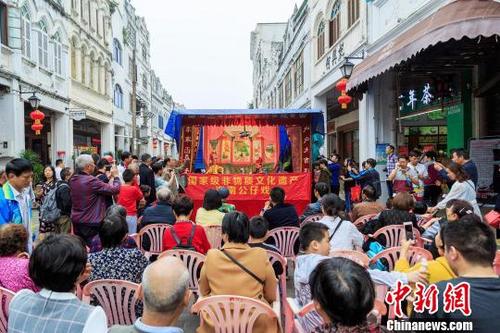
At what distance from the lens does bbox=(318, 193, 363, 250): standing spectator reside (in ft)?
14.7

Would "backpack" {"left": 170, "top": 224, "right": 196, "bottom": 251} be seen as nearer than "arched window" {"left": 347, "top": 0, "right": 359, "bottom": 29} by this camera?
Yes

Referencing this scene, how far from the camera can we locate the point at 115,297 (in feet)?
10.6

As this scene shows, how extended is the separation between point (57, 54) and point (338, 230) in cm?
1773

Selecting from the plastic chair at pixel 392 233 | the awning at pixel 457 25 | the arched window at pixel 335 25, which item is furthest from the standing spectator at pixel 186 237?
the arched window at pixel 335 25

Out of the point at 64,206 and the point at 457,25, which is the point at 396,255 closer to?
the point at 457,25

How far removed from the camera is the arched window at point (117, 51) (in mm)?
28578

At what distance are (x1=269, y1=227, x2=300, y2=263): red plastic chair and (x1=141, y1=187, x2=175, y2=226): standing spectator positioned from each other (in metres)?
1.41

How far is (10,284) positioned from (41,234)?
313cm

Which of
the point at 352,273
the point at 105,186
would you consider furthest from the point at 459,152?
the point at 352,273

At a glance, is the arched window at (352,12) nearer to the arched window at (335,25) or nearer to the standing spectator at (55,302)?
the arched window at (335,25)

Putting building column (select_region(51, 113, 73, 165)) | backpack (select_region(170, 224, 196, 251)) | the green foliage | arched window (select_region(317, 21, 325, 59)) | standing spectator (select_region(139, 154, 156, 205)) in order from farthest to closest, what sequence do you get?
building column (select_region(51, 113, 73, 165)), arched window (select_region(317, 21, 325, 59)), the green foliage, standing spectator (select_region(139, 154, 156, 205)), backpack (select_region(170, 224, 196, 251))

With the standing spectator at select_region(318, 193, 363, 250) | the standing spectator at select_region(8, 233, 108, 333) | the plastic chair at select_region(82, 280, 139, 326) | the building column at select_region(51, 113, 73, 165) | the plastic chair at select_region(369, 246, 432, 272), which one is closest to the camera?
the standing spectator at select_region(8, 233, 108, 333)

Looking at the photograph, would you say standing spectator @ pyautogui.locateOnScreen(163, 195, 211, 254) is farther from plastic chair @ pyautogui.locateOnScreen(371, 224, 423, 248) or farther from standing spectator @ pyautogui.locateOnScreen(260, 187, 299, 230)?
plastic chair @ pyautogui.locateOnScreen(371, 224, 423, 248)

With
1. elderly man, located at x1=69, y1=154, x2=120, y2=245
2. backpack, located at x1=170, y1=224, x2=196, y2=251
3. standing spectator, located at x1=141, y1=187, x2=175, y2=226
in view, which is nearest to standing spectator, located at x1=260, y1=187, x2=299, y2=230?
standing spectator, located at x1=141, y1=187, x2=175, y2=226
